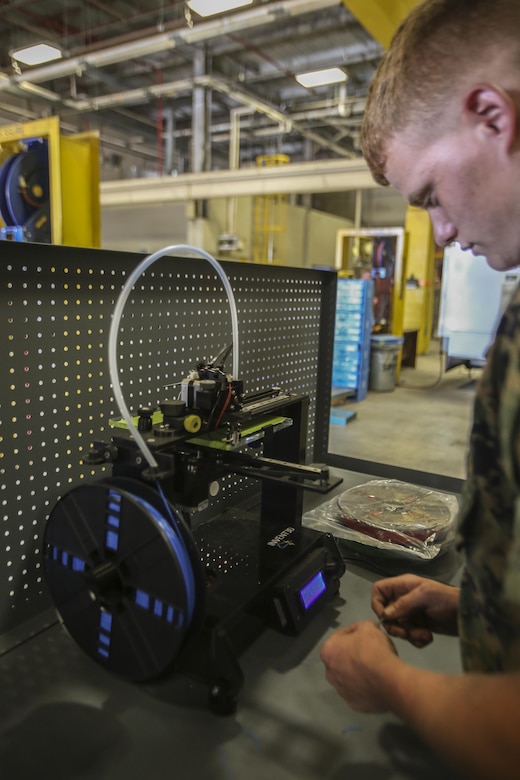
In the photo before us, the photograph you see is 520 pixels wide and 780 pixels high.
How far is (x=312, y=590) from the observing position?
866 millimetres

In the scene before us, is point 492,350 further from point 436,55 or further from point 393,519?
point 393,519

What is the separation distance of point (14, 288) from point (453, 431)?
3166mm

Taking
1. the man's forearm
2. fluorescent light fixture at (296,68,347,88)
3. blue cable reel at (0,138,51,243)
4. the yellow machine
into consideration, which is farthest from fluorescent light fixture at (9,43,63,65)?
the man's forearm

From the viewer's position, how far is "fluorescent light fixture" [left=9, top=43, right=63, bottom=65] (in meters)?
4.30

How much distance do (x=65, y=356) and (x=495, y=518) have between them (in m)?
0.69

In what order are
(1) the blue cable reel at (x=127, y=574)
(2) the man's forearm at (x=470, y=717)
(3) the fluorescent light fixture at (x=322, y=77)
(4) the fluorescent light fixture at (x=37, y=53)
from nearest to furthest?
(2) the man's forearm at (x=470, y=717)
(1) the blue cable reel at (x=127, y=574)
(4) the fluorescent light fixture at (x=37, y=53)
(3) the fluorescent light fixture at (x=322, y=77)

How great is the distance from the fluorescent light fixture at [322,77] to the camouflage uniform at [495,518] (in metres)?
5.39

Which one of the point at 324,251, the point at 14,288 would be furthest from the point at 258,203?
the point at 14,288

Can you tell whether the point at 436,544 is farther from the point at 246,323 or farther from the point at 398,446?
the point at 398,446

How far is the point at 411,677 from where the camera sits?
46 cm

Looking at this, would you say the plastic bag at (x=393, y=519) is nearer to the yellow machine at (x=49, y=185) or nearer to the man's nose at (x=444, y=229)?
the man's nose at (x=444, y=229)

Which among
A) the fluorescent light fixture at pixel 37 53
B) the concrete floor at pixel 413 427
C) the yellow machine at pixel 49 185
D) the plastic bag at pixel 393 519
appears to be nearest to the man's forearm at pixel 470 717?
the plastic bag at pixel 393 519

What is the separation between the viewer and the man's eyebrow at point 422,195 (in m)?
0.53

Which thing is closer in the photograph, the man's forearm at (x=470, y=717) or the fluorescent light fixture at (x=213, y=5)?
the man's forearm at (x=470, y=717)
